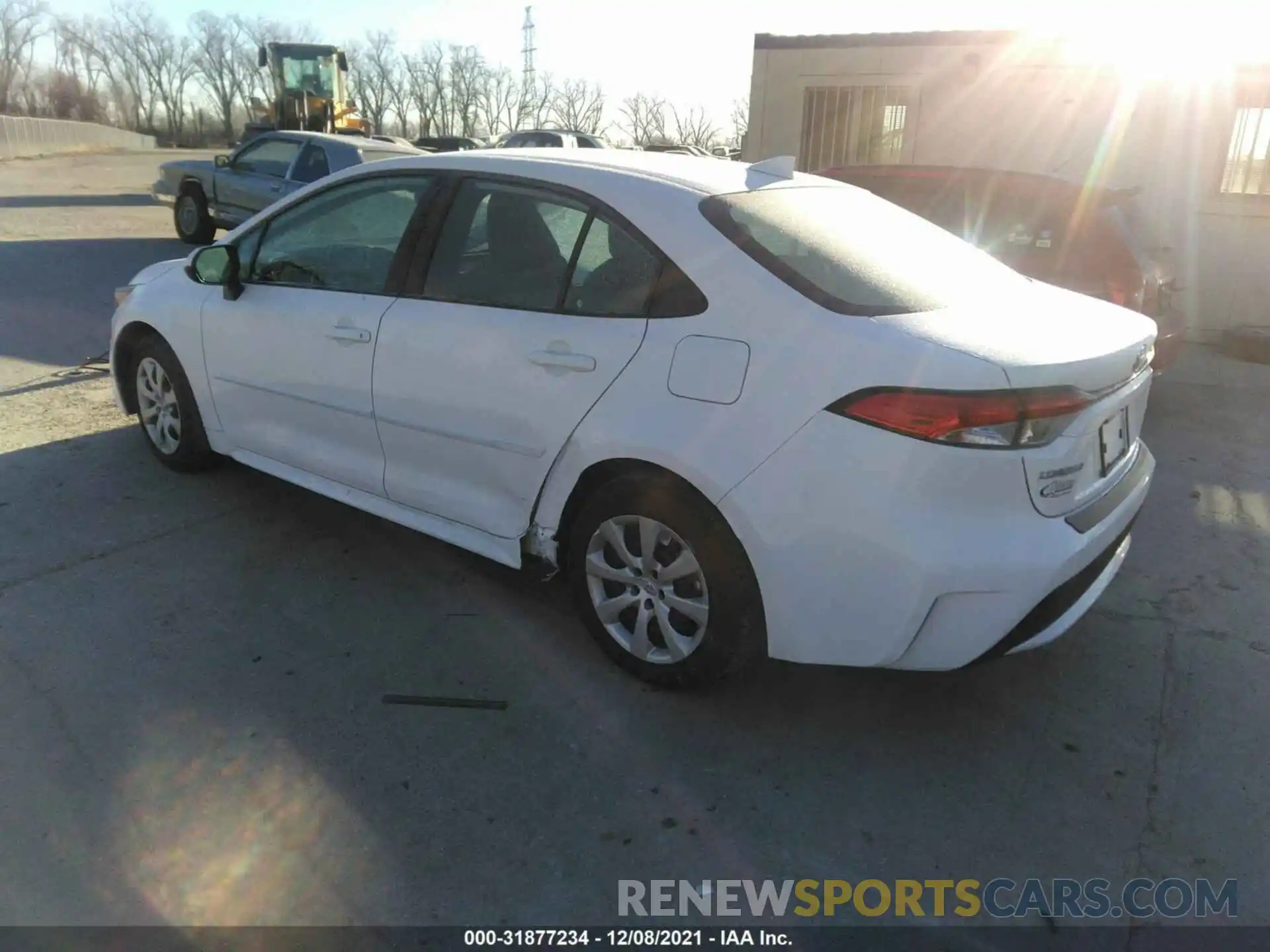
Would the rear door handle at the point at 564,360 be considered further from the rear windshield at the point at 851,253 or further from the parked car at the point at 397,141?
the parked car at the point at 397,141

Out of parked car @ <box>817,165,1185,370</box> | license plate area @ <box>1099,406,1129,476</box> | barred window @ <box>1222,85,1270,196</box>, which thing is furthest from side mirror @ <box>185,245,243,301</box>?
barred window @ <box>1222,85,1270,196</box>

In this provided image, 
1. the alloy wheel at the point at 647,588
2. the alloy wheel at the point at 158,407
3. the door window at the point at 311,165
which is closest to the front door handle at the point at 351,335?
the alloy wheel at the point at 647,588

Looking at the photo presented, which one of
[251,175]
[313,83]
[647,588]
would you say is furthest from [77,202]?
[647,588]

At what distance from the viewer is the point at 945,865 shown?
249cm

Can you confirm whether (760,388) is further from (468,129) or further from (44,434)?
(468,129)

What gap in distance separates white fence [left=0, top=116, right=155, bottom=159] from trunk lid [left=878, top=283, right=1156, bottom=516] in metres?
44.4

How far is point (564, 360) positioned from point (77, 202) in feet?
67.7

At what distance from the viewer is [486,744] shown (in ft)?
9.46

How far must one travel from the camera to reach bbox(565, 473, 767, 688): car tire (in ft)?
9.32

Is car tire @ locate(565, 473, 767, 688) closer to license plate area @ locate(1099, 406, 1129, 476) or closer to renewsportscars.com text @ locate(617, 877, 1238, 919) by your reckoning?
renewsportscars.com text @ locate(617, 877, 1238, 919)

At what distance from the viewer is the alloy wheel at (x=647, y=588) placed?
2959mm

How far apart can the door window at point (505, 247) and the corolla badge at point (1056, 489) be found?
1576 mm

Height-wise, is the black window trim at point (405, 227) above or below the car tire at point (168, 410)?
above

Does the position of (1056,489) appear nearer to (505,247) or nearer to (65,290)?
(505,247)
